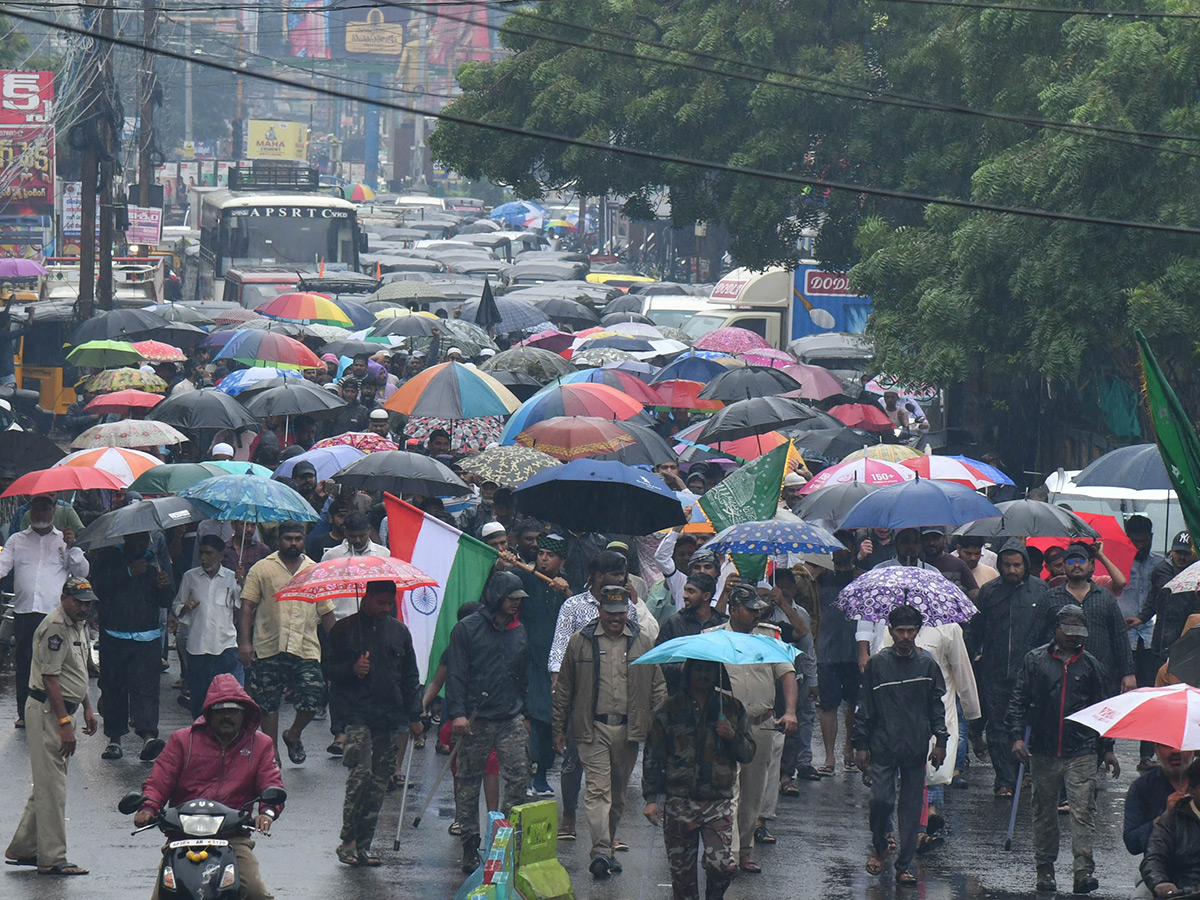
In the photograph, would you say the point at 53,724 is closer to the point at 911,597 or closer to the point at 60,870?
the point at 60,870

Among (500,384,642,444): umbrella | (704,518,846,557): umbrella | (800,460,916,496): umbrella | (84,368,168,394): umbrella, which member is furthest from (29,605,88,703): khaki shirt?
(84,368,168,394): umbrella

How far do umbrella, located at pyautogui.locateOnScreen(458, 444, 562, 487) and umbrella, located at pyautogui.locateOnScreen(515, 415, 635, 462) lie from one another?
753mm

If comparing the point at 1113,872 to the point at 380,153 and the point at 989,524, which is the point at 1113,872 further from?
the point at 380,153

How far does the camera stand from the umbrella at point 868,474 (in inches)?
563

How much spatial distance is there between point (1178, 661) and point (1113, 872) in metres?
1.13

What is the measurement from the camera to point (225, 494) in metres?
12.1

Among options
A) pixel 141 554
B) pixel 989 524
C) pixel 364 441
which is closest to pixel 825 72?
pixel 364 441

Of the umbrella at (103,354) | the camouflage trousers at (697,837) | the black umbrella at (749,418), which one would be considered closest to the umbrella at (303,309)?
the umbrella at (103,354)

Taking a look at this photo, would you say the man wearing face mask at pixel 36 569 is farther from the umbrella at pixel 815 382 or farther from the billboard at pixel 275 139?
the billboard at pixel 275 139

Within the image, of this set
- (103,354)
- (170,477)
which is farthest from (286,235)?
(170,477)

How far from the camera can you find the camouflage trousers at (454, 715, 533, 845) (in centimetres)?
944

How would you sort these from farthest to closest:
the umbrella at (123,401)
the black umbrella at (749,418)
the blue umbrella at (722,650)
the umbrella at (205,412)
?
the umbrella at (123,401) → the umbrella at (205,412) → the black umbrella at (749,418) → the blue umbrella at (722,650)

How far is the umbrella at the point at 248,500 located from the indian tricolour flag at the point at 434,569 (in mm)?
1154

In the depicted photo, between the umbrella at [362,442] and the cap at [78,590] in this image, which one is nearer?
the cap at [78,590]
